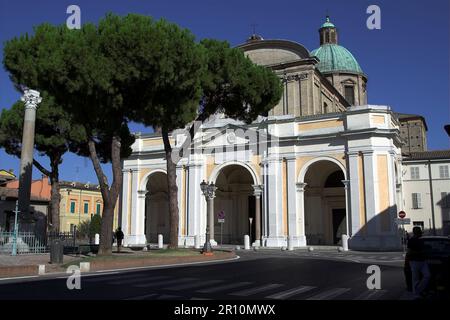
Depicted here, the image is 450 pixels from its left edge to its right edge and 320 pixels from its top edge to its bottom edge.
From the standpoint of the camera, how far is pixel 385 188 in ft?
92.0

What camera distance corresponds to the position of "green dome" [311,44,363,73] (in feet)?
148

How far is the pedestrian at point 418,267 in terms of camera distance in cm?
792

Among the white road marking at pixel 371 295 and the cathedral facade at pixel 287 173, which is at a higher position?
the cathedral facade at pixel 287 173

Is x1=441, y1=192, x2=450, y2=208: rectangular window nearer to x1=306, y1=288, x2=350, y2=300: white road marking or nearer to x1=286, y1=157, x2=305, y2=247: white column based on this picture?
x1=286, y1=157, x2=305, y2=247: white column

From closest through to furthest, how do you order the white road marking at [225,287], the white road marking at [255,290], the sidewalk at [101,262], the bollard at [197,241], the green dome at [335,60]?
the white road marking at [255,290], the white road marking at [225,287], the sidewalk at [101,262], the bollard at [197,241], the green dome at [335,60]

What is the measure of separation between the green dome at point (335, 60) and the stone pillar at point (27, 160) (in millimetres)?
Result: 31851

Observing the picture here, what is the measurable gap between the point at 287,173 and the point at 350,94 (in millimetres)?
18708

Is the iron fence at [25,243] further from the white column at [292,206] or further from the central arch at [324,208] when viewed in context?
the central arch at [324,208]

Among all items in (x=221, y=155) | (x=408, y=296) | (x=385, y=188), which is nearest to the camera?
(x=408, y=296)

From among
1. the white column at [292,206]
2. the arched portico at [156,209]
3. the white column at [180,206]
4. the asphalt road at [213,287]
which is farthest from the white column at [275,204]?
the asphalt road at [213,287]

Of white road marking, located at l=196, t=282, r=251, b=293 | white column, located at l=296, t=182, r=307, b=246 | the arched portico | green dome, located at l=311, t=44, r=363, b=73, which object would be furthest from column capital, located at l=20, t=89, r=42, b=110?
green dome, located at l=311, t=44, r=363, b=73

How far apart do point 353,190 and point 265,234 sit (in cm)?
655
